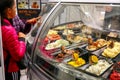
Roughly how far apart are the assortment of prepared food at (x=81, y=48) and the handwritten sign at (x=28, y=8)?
5.89ft

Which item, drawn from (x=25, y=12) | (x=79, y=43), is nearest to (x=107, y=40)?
(x=79, y=43)

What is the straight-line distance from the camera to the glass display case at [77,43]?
165cm

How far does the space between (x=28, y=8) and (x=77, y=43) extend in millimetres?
2407

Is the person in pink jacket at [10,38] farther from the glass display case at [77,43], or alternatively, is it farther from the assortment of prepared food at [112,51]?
the assortment of prepared food at [112,51]

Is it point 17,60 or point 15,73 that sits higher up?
point 17,60

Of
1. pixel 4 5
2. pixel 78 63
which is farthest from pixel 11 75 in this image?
pixel 78 63

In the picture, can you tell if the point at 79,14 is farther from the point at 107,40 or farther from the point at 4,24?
the point at 4,24

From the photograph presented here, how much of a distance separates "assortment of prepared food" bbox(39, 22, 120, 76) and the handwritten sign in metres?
1.79

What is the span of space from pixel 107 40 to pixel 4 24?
117 cm

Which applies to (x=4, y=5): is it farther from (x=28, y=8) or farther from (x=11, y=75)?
(x=28, y=8)

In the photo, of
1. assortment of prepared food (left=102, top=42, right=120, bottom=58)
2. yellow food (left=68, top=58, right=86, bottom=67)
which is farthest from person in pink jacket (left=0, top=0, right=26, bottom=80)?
assortment of prepared food (left=102, top=42, right=120, bottom=58)

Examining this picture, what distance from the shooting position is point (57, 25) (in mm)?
2512

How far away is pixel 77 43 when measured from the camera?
7.01ft

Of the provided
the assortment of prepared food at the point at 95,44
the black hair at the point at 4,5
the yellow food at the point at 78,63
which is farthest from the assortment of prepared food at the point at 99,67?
the black hair at the point at 4,5
